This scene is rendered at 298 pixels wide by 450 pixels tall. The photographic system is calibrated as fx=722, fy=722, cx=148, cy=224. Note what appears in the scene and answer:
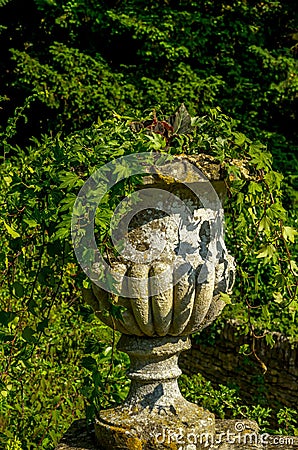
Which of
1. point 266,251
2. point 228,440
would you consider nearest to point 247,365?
point 228,440

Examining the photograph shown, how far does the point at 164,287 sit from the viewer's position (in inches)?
94.1

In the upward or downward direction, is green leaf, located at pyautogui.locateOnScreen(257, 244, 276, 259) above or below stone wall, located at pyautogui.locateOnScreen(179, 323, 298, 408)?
above

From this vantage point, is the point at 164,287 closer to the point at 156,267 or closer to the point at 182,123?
the point at 156,267

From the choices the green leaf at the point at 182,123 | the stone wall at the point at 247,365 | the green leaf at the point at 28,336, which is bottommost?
the stone wall at the point at 247,365

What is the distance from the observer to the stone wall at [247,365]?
15.9 feet

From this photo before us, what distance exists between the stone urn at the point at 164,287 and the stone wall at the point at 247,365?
236 centimetres

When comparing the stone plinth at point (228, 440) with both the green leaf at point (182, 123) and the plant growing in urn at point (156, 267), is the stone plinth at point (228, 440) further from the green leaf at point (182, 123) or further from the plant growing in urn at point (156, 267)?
the green leaf at point (182, 123)

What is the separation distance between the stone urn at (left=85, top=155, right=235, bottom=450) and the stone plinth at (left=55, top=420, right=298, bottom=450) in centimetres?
9

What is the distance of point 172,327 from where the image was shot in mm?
2496

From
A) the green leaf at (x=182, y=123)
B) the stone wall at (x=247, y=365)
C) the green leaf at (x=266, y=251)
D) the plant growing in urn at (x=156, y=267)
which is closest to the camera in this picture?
the plant growing in urn at (x=156, y=267)

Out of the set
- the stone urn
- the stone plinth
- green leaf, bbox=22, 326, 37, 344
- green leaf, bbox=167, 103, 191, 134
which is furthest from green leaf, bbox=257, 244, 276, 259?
green leaf, bbox=22, 326, 37, 344

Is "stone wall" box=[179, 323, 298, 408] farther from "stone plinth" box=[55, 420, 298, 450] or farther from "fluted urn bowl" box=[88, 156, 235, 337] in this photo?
"fluted urn bowl" box=[88, 156, 235, 337]

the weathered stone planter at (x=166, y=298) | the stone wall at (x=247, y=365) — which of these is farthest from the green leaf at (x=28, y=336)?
the stone wall at (x=247, y=365)

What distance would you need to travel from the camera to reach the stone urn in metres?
2.39
